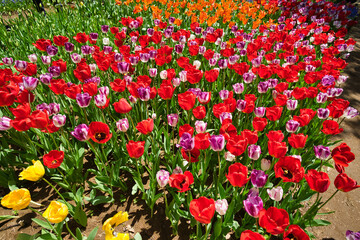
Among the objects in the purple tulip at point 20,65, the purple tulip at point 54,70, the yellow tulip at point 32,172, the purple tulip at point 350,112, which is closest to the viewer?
the yellow tulip at point 32,172

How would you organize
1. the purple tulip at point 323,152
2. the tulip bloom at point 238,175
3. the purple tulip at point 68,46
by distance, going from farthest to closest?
the purple tulip at point 68,46
the purple tulip at point 323,152
the tulip bloom at point 238,175

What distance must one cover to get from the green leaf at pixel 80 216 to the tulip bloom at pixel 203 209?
43.4 inches

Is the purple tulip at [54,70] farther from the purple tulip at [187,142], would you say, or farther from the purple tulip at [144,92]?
the purple tulip at [187,142]

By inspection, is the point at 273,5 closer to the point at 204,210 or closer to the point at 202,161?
the point at 202,161

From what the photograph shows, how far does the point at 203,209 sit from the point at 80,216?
123 cm

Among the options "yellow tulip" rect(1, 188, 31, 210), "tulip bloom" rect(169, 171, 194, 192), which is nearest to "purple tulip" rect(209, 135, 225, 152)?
"tulip bloom" rect(169, 171, 194, 192)

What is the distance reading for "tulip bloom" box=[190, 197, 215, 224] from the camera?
4.33 ft

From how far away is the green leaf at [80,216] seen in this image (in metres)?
1.97

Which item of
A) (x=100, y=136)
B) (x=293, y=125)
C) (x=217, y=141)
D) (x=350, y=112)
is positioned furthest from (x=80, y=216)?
(x=350, y=112)

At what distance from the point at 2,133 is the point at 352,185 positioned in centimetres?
335

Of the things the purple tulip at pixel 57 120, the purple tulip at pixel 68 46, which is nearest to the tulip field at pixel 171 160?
the purple tulip at pixel 57 120

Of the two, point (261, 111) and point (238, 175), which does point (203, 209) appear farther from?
point (261, 111)

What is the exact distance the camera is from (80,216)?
79.7 inches

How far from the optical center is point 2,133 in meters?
2.69
